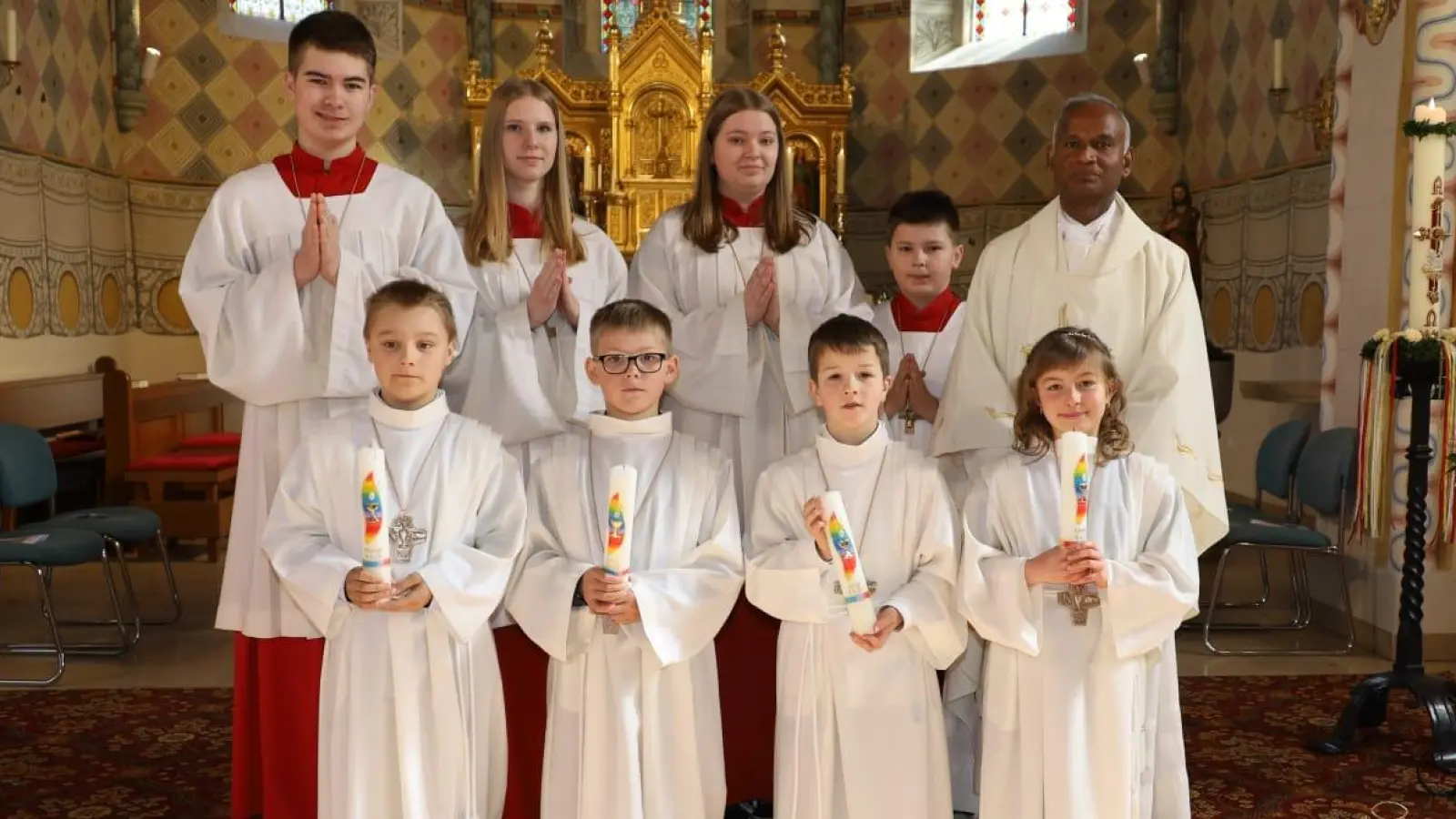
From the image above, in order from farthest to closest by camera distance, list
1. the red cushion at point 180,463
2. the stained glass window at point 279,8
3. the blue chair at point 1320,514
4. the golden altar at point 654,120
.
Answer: the stained glass window at point 279,8 < the golden altar at point 654,120 < the red cushion at point 180,463 < the blue chair at point 1320,514

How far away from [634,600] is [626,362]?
56 cm

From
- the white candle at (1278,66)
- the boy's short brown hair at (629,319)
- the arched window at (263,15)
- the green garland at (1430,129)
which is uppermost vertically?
the arched window at (263,15)

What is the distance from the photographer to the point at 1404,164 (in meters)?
5.57

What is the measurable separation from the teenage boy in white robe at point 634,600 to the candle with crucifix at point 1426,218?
7.54 feet

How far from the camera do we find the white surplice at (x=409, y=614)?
2.90 metres

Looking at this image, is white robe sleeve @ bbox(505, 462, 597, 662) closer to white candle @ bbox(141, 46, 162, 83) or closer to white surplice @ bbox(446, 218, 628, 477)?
white surplice @ bbox(446, 218, 628, 477)

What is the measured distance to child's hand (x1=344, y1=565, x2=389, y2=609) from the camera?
8.89ft

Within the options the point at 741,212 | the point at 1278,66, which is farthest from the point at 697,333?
the point at 1278,66

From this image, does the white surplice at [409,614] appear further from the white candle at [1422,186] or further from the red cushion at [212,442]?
the red cushion at [212,442]

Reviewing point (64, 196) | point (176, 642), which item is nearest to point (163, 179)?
point (64, 196)

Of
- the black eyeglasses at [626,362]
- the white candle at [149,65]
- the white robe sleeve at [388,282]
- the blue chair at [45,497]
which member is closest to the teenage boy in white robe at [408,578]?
the white robe sleeve at [388,282]

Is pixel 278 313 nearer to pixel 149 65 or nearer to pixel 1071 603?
pixel 1071 603

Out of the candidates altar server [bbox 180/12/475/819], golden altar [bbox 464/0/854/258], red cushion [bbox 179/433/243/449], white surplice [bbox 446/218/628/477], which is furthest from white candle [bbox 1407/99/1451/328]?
golden altar [bbox 464/0/854/258]

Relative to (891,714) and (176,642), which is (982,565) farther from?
(176,642)
